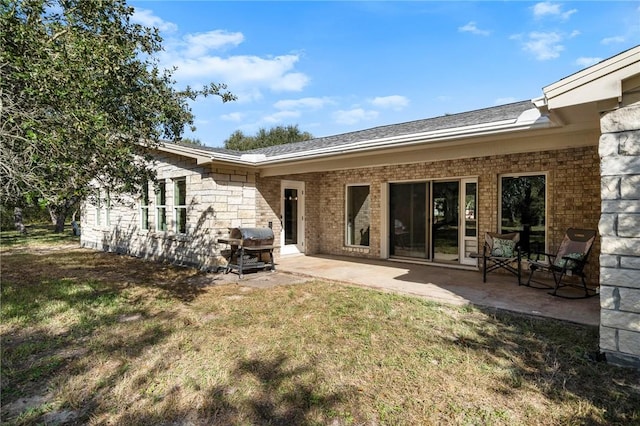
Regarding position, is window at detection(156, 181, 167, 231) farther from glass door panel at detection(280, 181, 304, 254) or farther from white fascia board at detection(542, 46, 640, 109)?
white fascia board at detection(542, 46, 640, 109)

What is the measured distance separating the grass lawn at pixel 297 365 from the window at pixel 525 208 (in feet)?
10.7

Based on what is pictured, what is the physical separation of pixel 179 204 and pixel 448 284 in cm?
664

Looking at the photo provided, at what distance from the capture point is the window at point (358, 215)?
962 centimetres

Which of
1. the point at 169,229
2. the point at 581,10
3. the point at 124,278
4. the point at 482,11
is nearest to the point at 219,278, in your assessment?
the point at 124,278

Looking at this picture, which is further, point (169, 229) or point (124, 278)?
point (169, 229)

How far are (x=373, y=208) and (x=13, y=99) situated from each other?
7.72m

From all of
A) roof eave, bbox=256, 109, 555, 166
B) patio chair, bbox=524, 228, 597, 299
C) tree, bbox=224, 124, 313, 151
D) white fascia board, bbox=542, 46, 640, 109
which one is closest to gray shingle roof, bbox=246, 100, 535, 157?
roof eave, bbox=256, 109, 555, 166

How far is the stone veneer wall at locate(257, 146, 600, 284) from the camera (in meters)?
6.19

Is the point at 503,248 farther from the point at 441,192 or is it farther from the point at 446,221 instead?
the point at 441,192

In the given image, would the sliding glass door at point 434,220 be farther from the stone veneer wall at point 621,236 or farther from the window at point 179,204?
the window at point 179,204

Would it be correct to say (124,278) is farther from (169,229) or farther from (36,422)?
(36,422)

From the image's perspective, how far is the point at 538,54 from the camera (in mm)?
7684

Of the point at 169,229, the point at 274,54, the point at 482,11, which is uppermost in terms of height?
the point at 274,54

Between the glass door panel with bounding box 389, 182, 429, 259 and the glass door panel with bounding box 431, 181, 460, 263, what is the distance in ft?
0.85
